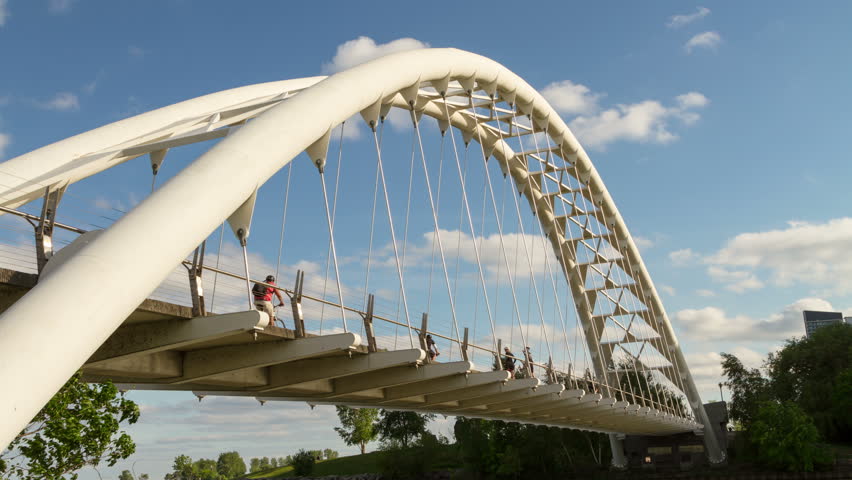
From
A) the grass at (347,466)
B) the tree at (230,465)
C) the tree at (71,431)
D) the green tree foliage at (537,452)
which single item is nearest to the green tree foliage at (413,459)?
the green tree foliage at (537,452)

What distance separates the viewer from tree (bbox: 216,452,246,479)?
176125mm

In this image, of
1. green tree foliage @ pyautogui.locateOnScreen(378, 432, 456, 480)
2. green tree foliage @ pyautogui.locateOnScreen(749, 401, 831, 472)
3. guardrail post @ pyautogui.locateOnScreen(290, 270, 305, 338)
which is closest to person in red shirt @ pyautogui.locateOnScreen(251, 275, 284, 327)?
guardrail post @ pyautogui.locateOnScreen(290, 270, 305, 338)

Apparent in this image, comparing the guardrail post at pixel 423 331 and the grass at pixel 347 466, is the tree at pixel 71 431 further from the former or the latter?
the grass at pixel 347 466

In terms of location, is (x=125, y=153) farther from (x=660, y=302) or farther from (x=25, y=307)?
(x=660, y=302)

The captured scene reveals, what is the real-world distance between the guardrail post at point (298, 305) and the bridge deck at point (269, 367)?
→ 6.2 inches

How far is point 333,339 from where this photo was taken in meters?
13.2

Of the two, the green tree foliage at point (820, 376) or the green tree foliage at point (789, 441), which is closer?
the green tree foliage at point (789, 441)

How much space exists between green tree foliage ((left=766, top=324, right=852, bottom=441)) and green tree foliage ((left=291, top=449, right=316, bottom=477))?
5631 centimetres

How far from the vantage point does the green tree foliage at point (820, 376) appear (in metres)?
51.4

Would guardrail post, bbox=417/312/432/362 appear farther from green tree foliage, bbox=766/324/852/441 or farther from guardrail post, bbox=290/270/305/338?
green tree foliage, bbox=766/324/852/441

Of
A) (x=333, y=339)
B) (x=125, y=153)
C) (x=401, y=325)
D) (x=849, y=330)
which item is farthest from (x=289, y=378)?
(x=849, y=330)

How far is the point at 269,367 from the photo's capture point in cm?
1680

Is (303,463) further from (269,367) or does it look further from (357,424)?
(269,367)

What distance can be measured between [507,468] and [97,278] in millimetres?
52571
